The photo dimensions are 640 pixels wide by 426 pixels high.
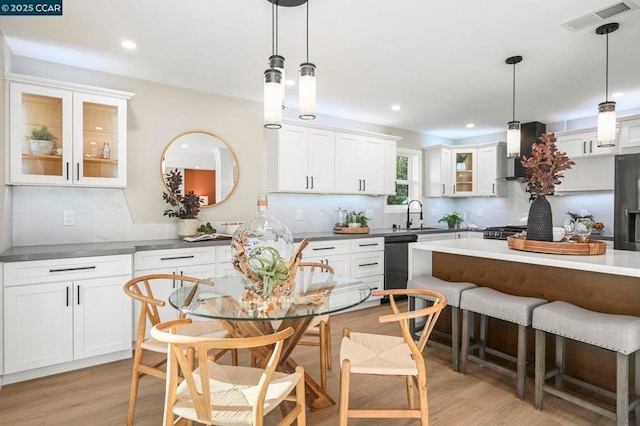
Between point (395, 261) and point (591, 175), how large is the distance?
2.90 meters

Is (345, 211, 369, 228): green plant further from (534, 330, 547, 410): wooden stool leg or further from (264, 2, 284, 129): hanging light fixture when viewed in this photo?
(264, 2, 284, 129): hanging light fixture

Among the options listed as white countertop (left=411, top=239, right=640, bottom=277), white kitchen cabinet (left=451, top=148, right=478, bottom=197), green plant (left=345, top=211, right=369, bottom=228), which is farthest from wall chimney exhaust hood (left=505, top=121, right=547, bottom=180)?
white countertop (left=411, top=239, right=640, bottom=277)

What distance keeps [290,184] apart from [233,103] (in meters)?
1.13

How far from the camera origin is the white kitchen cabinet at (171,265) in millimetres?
3246

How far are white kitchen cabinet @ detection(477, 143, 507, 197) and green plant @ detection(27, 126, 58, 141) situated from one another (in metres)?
5.66

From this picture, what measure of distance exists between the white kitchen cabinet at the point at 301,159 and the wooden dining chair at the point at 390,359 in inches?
99.6

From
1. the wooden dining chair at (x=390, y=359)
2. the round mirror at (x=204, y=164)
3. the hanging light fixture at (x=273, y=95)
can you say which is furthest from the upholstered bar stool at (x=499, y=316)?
the round mirror at (x=204, y=164)

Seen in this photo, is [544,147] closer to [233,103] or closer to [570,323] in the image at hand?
[570,323]

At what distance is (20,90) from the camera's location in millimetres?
2908

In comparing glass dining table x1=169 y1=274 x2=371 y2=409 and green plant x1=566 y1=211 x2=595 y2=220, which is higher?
green plant x1=566 y1=211 x2=595 y2=220

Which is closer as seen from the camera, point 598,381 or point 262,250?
point 262,250

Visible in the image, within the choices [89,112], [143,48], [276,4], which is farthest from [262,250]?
[89,112]

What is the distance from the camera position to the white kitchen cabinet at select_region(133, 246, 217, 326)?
3.25m

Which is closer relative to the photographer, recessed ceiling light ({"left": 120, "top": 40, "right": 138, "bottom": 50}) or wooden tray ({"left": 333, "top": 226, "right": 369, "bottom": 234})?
recessed ceiling light ({"left": 120, "top": 40, "right": 138, "bottom": 50})
